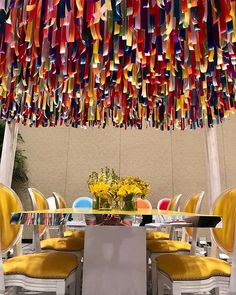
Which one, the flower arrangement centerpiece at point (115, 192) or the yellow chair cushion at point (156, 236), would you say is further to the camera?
the yellow chair cushion at point (156, 236)

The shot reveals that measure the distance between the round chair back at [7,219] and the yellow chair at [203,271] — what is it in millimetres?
798

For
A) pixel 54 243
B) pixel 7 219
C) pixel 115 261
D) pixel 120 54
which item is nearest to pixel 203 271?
pixel 115 261

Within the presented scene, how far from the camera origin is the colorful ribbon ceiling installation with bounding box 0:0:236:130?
154 centimetres

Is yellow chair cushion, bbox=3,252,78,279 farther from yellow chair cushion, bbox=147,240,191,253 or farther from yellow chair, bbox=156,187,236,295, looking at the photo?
yellow chair cushion, bbox=147,240,191,253

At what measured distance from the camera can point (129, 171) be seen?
5758 millimetres

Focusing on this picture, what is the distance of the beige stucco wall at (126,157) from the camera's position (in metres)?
5.71

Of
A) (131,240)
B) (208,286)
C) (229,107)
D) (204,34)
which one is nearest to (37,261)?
(131,240)

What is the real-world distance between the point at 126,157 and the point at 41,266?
4.47 meters

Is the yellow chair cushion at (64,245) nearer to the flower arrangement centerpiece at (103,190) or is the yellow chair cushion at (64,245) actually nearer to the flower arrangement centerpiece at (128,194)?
the flower arrangement centerpiece at (103,190)

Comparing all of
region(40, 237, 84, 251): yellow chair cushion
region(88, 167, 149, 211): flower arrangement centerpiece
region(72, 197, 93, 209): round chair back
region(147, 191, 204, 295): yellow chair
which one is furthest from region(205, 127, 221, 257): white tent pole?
region(88, 167, 149, 211): flower arrangement centerpiece

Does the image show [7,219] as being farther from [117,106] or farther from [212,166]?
[212,166]

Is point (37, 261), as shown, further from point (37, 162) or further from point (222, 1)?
point (37, 162)

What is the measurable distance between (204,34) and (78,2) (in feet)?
2.45

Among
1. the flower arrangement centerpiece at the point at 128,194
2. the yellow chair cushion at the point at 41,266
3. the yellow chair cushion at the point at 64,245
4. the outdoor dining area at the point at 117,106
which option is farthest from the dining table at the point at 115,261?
the yellow chair cushion at the point at 64,245
